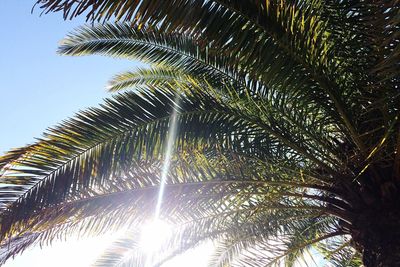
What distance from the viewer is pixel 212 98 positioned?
5031mm

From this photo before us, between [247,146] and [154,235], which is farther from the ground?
[247,146]

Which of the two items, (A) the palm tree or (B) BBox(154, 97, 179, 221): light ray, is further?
(B) BBox(154, 97, 179, 221): light ray

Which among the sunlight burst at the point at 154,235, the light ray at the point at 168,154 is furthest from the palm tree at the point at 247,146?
the sunlight burst at the point at 154,235

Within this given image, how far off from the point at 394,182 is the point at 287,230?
6.16 ft

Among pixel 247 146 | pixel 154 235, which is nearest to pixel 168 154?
pixel 247 146

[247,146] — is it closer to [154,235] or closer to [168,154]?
[168,154]

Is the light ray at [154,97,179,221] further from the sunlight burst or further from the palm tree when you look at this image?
the sunlight burst

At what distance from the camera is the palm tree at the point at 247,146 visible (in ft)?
13.8

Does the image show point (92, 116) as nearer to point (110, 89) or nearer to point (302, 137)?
point (302, 137)

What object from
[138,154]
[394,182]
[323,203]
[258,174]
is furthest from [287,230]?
[138,154]

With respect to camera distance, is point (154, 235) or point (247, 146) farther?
point (154, 235)

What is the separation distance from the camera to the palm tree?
420 centimetres

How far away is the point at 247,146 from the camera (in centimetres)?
512

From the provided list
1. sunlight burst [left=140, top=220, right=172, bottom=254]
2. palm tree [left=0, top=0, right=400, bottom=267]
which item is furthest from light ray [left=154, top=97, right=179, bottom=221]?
sunlight burst [left=140, top=220, right=172, bottom=254]
